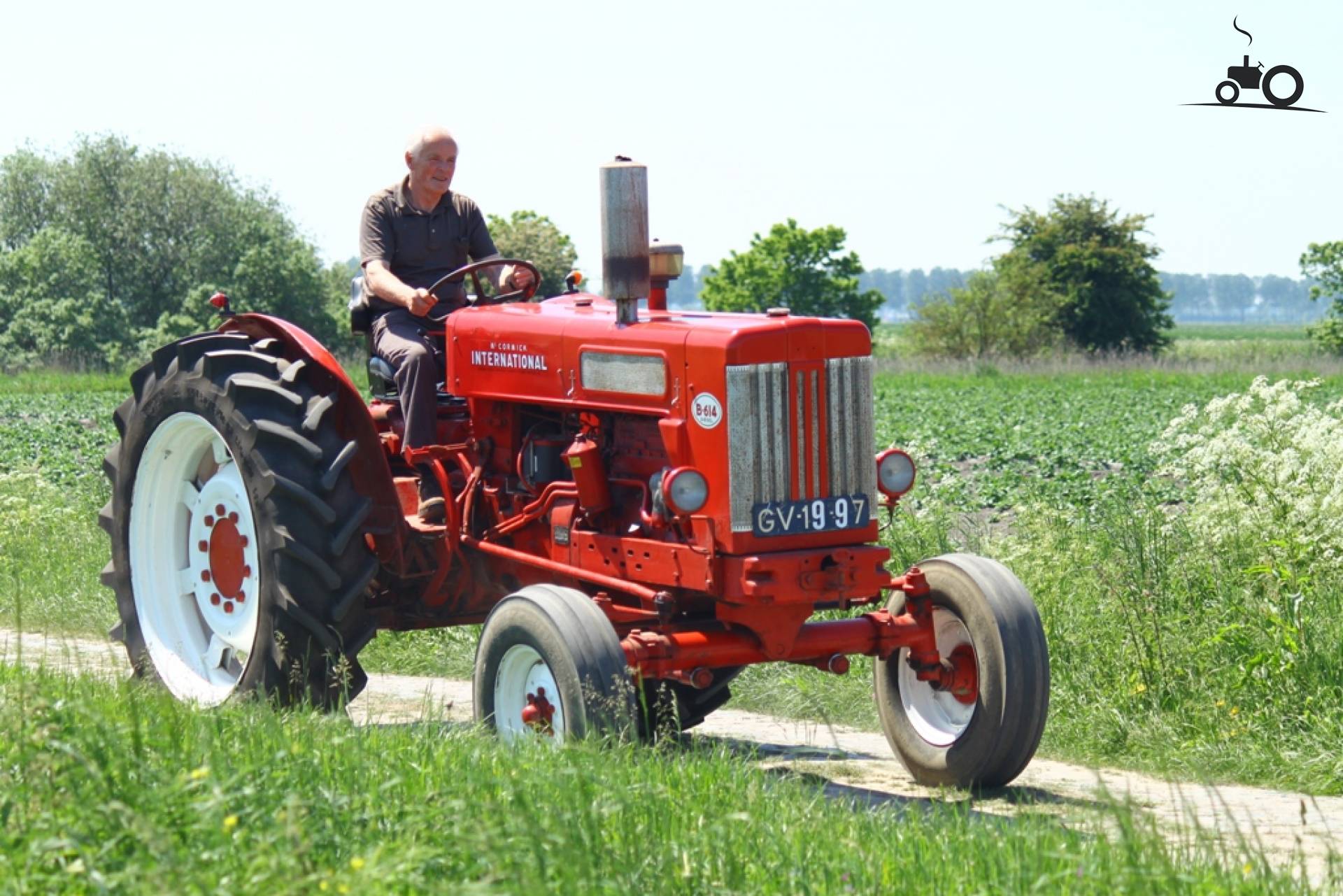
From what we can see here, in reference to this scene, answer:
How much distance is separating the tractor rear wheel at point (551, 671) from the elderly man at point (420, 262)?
1.20m

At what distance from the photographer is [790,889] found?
400cm

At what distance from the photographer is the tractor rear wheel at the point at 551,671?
561 centimetres

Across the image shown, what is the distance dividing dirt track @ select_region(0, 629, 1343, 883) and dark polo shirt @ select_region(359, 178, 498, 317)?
175 centimetres

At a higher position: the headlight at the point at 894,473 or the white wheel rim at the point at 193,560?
the headlight at the point at 894,473

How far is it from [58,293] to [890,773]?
51.4 metres

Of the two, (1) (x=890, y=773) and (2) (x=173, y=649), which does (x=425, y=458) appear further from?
(1) (x=890, y=773)

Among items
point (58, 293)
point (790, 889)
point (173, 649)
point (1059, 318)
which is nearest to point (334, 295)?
point (58, 293)

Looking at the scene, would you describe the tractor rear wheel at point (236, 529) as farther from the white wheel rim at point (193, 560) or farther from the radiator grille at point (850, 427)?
the radiator grille at point (850, 427)

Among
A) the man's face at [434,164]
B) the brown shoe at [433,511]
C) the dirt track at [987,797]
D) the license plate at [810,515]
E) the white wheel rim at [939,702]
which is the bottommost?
the dirt track at [987,797]

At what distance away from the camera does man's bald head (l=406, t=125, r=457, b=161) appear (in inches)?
292

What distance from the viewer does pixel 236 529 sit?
23.4 ft

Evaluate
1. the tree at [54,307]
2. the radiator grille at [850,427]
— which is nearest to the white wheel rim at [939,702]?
the radiator grille at [850,427]

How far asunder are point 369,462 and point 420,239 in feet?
3.64

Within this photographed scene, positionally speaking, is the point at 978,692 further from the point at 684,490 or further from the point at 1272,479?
the point at 1272,479
